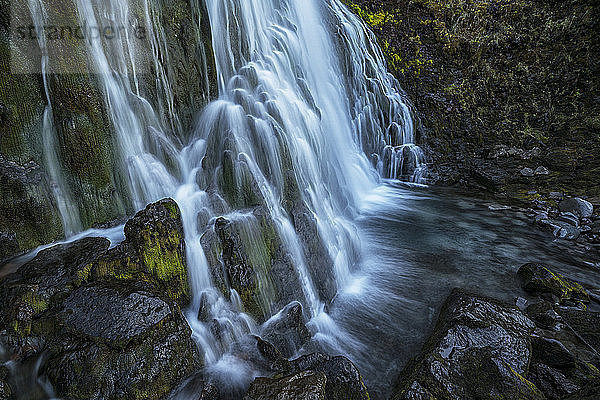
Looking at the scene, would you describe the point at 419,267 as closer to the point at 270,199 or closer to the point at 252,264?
the point at 270,199

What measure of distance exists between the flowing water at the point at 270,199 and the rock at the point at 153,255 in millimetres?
215

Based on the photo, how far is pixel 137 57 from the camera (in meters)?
5.68

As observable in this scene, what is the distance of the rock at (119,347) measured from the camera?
3006mm

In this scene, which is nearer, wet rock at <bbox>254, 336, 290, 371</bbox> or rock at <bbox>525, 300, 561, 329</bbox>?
wet rock at <bbox>254, 336, 290, 371</bbox>

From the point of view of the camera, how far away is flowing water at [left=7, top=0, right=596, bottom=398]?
473 centimetres

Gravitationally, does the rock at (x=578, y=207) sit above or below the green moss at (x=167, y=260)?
below

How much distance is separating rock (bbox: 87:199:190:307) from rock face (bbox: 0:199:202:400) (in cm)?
2

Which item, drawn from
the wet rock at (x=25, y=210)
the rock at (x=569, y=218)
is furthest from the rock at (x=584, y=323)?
the wet rock at (x=25, y=210)

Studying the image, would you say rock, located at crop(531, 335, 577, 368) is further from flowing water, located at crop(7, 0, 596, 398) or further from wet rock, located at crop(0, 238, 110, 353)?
wet rock, located at crop(0, 238, 110, 353)

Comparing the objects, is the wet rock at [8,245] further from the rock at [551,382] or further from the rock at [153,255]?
the rock at [551,382]

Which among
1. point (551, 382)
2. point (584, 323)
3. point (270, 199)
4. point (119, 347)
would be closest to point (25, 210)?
point (119, 347)

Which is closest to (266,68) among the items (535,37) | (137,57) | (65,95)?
(137,57)

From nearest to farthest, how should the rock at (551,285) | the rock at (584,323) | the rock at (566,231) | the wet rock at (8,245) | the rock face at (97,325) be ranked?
1. the rock face at (97,325)
2. the rock at (584,323)
3. the wet rock at (8,245)
4. the rock at (551,285)
5. the rock at (566,231)

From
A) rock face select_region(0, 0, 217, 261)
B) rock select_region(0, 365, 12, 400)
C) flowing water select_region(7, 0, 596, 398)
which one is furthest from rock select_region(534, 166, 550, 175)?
rock select_region(0, 365, 12, 400)
